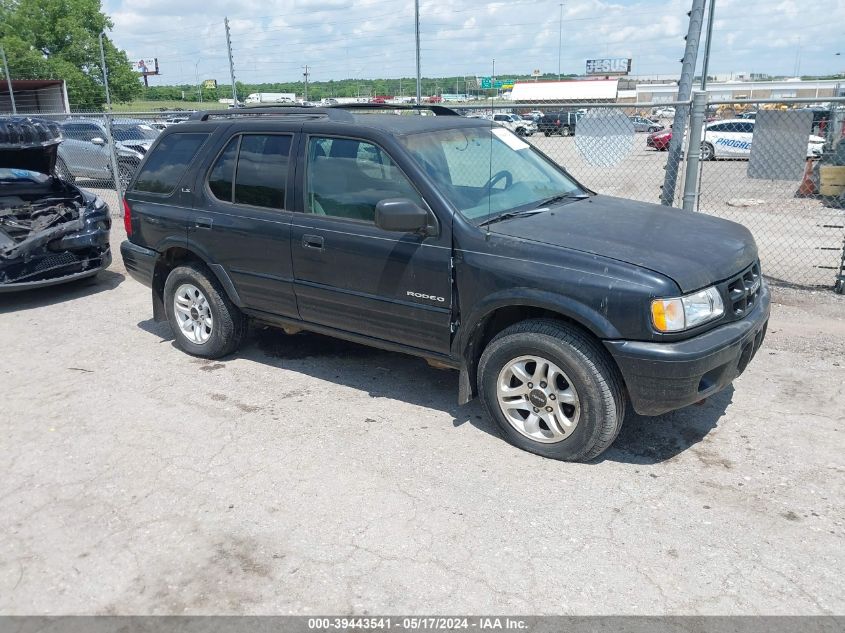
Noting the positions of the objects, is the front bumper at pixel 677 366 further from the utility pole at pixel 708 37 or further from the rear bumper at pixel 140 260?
the utility pole at pixel 708 37

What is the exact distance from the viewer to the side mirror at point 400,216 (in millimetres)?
3895

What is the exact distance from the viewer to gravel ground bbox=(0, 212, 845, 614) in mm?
2900

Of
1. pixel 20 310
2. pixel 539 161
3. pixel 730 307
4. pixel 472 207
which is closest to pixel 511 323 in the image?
pixel 472 207

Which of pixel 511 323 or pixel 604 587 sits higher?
pixel 511 323

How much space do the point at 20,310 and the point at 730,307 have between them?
6813 millimetres

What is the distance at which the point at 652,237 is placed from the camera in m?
3.90

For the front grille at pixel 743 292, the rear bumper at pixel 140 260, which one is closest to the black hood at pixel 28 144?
the rear bumper at pixel 140 260

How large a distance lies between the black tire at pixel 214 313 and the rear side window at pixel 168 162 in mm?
674

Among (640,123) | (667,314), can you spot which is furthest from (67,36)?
(667,314)

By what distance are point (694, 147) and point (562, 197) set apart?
2503 mm

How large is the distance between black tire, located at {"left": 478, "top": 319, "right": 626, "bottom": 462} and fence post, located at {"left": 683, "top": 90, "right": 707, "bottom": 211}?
338 cm

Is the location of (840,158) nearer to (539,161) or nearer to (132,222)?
(539,161)

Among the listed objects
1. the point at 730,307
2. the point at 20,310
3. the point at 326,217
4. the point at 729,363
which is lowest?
the point at 20,310

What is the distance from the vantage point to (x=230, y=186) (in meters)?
5.08
